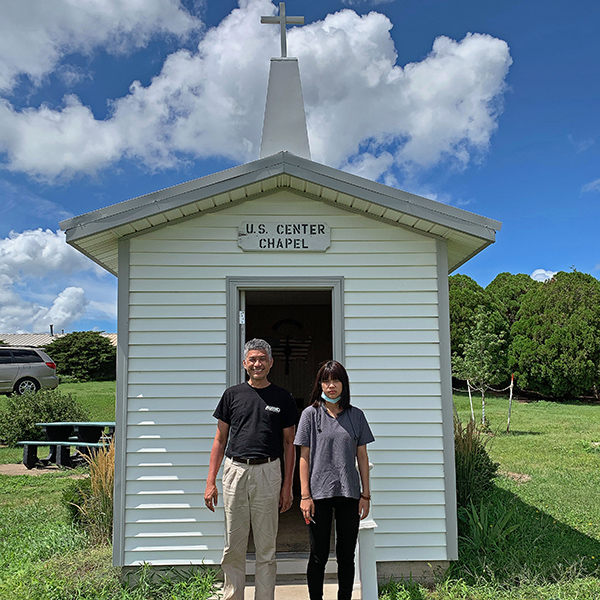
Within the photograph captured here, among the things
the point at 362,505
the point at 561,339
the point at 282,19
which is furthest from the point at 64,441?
the point at 561,339

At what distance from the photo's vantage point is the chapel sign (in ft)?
16.0

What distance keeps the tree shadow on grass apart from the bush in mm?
8553

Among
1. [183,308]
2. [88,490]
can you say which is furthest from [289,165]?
[88,490]

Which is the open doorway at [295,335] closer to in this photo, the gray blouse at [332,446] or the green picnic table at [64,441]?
the green picnic table at [64,441]

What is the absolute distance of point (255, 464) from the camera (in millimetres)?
3811

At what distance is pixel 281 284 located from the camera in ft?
15.9

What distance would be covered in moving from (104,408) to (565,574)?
12.9 meters

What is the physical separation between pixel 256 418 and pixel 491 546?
2807mm

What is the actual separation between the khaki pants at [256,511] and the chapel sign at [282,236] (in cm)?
184

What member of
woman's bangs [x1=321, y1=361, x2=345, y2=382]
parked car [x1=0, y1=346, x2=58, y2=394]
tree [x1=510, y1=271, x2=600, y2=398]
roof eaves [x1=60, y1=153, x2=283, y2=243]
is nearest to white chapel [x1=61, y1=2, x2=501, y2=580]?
roof eaves [x1=60, y1=153, x2=283, y2=243]

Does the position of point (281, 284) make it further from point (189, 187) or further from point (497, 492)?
point (497, 492)

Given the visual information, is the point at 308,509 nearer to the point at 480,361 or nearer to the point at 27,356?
the point at 480,361

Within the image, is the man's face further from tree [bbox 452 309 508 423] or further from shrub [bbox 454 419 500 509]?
tree [bbox 452 309 508 423]

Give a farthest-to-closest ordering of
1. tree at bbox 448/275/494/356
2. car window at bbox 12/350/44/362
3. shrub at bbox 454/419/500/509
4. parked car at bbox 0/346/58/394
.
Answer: tree at bbox 448/275/494/356 < car window at bbox 12/350/44/362 < parked car at bbox 0/346/58/394 < shrub at bbox 454/419/500/509
